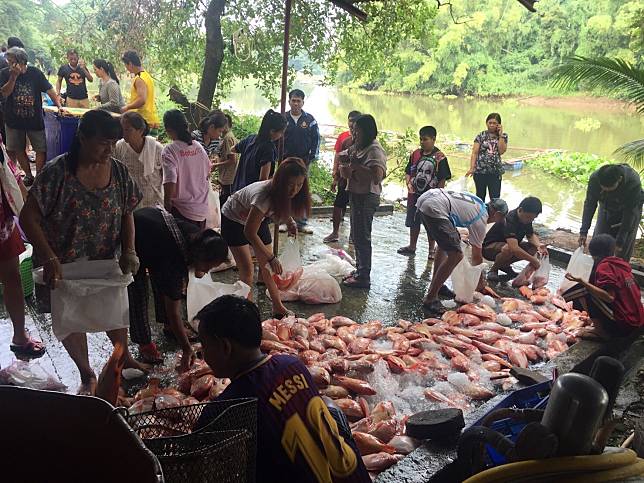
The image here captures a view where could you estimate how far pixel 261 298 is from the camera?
5.52 meters

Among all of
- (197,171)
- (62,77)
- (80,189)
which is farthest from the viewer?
(62,77)

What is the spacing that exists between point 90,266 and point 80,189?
467mm

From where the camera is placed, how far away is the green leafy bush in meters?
17.0

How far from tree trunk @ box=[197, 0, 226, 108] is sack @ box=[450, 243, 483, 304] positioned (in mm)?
7825

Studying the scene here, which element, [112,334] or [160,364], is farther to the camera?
[160,364]

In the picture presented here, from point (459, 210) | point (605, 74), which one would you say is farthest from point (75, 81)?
point (605, 74)

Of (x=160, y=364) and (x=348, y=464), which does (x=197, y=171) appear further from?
(x=348, y=464)

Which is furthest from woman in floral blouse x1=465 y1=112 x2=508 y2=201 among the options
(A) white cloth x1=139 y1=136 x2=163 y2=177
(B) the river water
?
(B) the river water

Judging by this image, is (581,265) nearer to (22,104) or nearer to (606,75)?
(606,75)

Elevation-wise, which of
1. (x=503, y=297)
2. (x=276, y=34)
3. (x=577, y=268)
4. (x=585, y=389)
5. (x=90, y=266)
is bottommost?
(x=503, y=297)

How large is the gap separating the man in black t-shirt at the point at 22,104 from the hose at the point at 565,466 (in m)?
7.17

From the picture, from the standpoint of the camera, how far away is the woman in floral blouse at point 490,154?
7.59m

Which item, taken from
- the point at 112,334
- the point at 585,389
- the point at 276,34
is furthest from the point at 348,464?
the point at 276,34

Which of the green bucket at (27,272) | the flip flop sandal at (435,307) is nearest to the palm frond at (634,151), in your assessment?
the flip flop sandal at (435,307)
